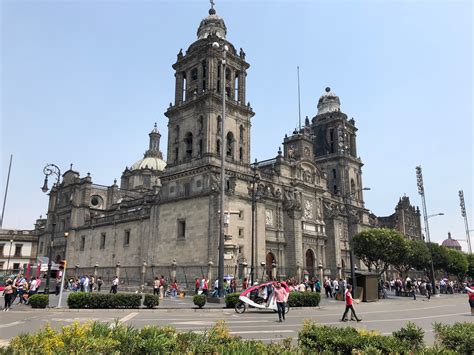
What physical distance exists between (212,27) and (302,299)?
1280 inches

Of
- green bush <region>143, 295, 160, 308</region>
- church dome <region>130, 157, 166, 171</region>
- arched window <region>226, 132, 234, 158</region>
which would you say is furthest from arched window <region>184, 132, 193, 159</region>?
church dome <region>130, 157, 166, 171</region>

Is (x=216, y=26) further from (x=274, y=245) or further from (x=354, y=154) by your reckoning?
(x=354, y=154)

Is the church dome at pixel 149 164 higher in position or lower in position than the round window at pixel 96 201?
higher

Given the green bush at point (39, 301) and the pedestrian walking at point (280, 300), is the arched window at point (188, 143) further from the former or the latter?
the pedestrian walking at point (280, 300)

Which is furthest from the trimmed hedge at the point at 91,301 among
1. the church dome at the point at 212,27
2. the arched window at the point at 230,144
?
the church dome at the point at 212,27

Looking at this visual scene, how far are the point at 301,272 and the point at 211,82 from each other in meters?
22.6

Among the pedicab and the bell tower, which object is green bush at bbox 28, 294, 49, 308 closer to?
the pedicab

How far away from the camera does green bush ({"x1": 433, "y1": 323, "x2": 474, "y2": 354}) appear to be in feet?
25.3

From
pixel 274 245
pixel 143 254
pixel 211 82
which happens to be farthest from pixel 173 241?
pixel 211 82

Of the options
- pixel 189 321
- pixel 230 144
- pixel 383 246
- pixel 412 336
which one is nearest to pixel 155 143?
pixel 230 144

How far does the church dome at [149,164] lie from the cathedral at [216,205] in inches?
553

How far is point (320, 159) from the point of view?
66.2 meters

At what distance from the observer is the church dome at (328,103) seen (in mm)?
68750

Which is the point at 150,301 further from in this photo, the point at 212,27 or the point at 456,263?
the point at 456,263
